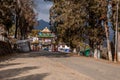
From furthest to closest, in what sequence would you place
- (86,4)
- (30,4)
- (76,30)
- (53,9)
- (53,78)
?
(30,4), (53,9), (76,30), (86,4), (53,78)

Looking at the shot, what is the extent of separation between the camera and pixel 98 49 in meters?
53.8

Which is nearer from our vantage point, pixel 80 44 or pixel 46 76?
pixel 46 76

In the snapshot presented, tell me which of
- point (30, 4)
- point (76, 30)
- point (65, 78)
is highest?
point (30, 4)

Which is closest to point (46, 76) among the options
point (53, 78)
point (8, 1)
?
point (53, 78)

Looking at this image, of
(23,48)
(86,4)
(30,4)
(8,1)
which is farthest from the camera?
(23,48)

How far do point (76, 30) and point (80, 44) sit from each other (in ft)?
14.9

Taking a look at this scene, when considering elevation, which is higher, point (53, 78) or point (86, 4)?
point (86, 4)

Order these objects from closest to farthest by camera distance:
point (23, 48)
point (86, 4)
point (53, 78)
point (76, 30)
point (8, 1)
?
point (53, 78)
point (8, 1)
point (86, 4)
point (76, 30)
point (23, 48)

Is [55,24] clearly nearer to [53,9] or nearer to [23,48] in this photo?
[53,9]

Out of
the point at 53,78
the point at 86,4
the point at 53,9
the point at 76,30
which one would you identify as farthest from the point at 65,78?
the point at 53,9

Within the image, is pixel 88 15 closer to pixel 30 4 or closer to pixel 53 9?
pixel 53 9

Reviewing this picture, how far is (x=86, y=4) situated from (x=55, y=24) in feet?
36.8

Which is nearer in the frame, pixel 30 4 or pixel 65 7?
pixel 65 7

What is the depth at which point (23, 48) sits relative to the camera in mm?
79875
